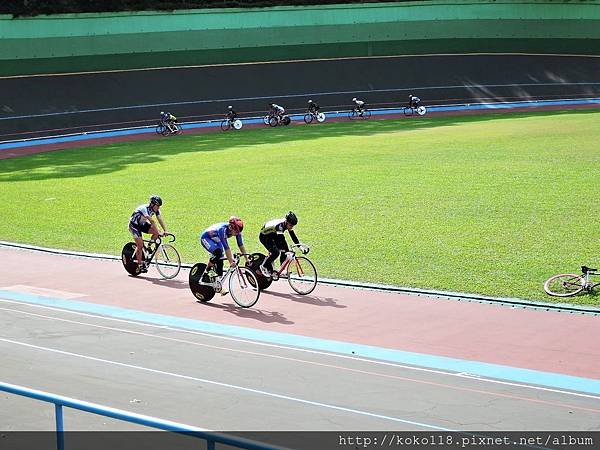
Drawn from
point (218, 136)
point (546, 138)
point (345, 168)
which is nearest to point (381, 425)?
point (345, 168)

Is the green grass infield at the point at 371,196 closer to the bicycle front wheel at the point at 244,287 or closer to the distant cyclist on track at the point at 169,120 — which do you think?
the distant cyclist on track at the point at 169,120

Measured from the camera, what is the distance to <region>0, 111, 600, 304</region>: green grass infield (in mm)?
19984

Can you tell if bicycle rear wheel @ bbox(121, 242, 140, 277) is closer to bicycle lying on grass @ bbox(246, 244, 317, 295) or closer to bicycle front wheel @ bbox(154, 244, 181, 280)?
bicycle front wheel @ bbox(154, 244, 181, 280)

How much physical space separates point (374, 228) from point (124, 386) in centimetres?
1203

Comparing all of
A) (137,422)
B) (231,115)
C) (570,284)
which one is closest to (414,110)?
(231,115)

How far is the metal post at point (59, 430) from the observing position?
7441mm

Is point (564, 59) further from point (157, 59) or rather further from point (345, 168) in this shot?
point (345, 168)

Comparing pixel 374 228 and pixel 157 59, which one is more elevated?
pixel 157 59

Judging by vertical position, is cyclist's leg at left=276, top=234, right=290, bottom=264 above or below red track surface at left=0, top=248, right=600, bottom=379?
above

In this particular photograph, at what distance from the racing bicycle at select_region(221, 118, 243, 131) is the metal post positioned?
41.2 metres

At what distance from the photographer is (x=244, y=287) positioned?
1694 centimetres

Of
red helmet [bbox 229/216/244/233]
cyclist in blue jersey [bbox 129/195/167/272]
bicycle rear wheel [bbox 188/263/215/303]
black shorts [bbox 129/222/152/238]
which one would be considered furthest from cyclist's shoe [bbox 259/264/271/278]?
black shorts [bbox 129/222/152/238]

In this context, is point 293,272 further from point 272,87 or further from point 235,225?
point 272,87

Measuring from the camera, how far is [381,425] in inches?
423
